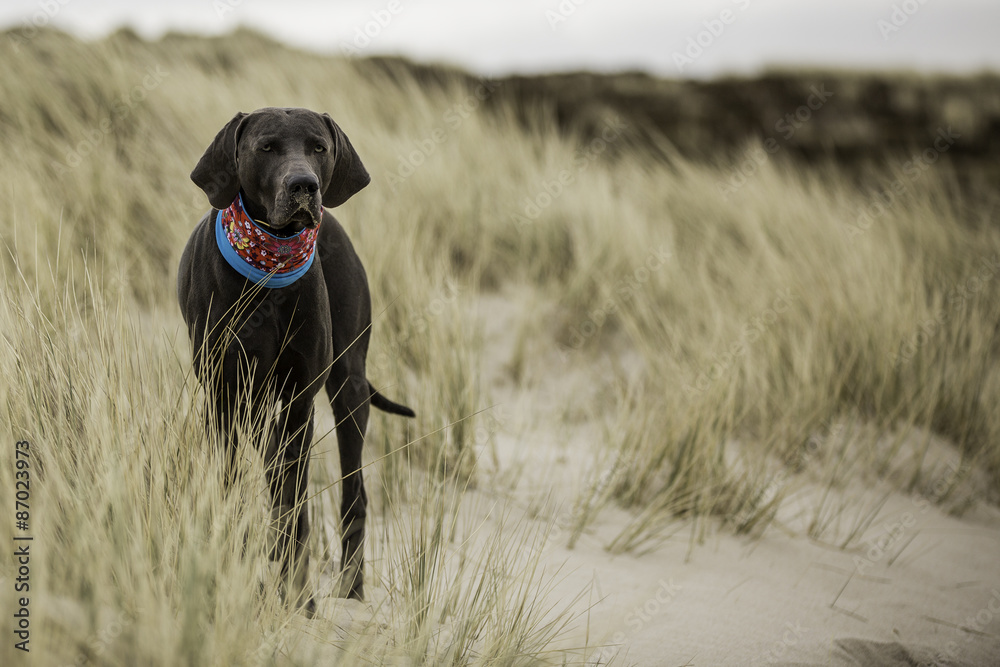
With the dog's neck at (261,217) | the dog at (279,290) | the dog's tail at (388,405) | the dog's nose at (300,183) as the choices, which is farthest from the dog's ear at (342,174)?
the dog's tail at (388,405)

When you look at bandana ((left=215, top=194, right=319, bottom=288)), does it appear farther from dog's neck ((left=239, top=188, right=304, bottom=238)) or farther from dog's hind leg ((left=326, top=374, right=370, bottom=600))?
dog's hind leg ((left=326, top=374, right=370, bottom=600))

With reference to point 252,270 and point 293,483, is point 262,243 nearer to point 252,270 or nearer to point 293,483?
point 252,270

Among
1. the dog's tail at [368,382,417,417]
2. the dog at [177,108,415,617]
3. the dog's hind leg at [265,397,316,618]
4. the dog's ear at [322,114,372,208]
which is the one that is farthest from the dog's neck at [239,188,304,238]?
the dog's tail at [368,382,417,417]

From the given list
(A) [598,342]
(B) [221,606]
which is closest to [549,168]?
(A) [598,342]

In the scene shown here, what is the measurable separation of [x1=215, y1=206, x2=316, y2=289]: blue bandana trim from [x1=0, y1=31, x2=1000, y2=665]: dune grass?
384 mm

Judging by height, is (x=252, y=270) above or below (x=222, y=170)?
below

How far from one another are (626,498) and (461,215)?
293 centimetres

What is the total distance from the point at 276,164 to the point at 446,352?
201cm

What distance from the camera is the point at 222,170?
184cm

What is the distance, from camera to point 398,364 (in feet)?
11.3

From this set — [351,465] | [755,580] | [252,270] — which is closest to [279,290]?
[252,270]

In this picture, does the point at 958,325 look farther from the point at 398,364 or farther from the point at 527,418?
the point at 398,364

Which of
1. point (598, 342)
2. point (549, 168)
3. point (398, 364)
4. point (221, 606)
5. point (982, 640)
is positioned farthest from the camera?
point (549, 168)

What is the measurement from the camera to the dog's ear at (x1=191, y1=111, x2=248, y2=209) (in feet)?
5.98
